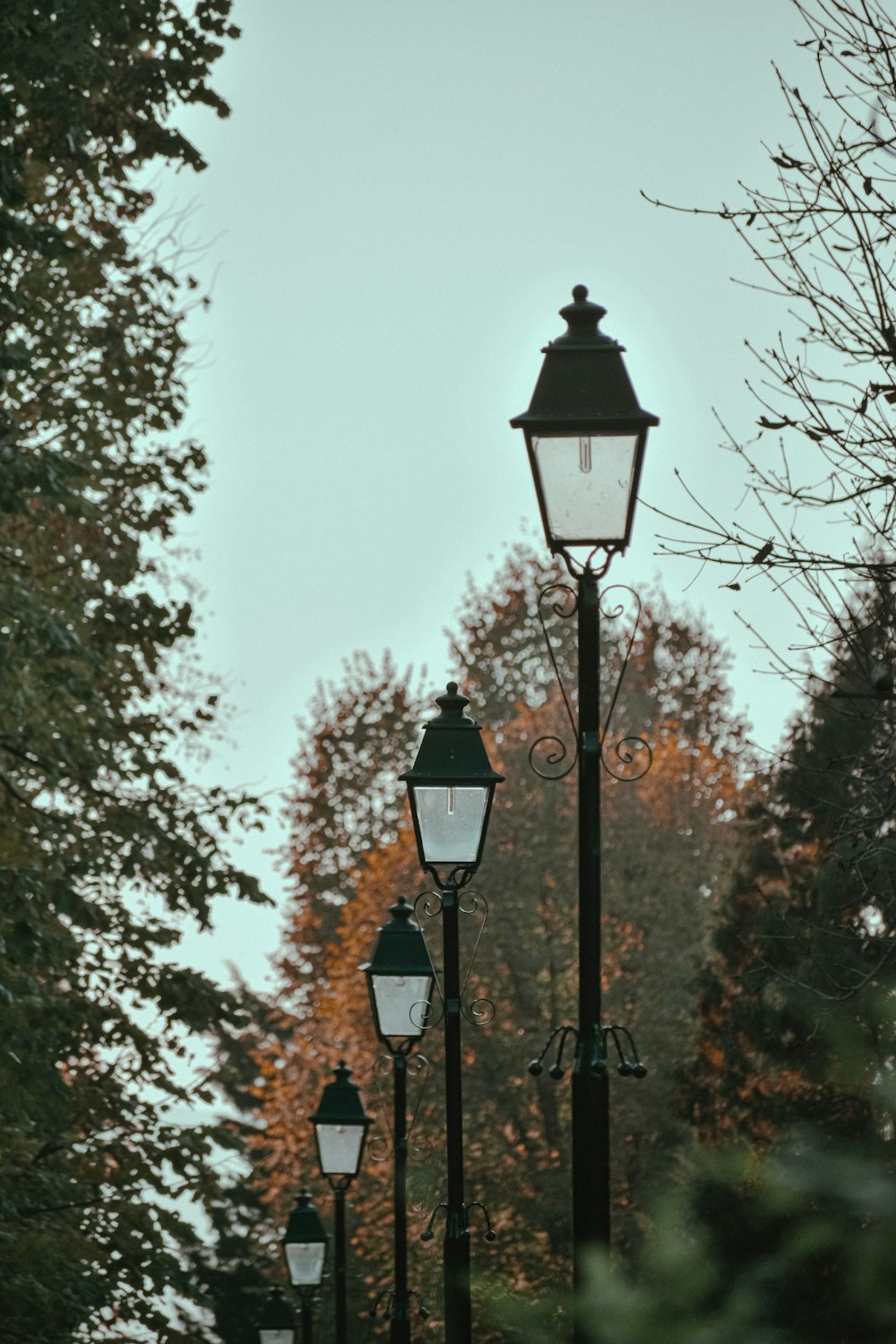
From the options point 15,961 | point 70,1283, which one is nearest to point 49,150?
point 15,961

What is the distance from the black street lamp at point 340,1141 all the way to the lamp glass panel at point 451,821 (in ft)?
20.4

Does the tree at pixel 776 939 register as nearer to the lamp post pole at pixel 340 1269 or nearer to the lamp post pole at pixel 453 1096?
the lamp post pole at pixel 340 1269

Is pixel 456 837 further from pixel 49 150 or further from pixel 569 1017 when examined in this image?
pixel 569 1017

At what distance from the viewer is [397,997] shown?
10.3m

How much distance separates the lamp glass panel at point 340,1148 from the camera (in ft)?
45.2

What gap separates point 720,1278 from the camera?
188 centimetres

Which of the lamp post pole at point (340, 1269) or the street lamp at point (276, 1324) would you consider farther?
the street lamp at point (276, 1324)

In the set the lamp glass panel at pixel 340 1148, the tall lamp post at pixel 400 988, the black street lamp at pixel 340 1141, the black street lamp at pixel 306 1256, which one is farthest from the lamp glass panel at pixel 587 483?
the black street lamp at pixel 306 1256

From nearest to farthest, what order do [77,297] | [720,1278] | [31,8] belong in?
1. [720,1278]
2. [31,8]
3. [77,297]

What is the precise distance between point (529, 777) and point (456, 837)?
26.1 meters

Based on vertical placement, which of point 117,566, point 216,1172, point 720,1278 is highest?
point 117,566

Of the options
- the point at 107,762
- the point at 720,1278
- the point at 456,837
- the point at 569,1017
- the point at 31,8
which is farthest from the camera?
the point at 569,1017

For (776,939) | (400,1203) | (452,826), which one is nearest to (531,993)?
(776,939)

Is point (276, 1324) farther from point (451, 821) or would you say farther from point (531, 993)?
point (451, 821)
